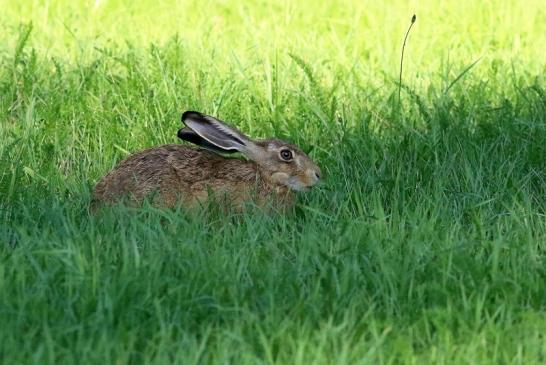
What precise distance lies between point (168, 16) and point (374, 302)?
4.93 metres

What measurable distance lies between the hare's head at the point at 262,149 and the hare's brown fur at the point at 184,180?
0.05 meters

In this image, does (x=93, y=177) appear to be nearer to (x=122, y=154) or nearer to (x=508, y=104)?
(x=122, y=154)

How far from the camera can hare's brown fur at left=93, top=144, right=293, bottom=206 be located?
562 cm

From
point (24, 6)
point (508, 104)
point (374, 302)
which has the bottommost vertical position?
point (374, 302)

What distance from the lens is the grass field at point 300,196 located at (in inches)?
157

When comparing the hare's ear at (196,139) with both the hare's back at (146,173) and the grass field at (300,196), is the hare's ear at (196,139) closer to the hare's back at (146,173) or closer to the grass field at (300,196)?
the hare's back at (146,173)

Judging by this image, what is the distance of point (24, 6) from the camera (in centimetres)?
900

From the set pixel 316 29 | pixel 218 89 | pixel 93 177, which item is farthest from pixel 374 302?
pixel 316 29

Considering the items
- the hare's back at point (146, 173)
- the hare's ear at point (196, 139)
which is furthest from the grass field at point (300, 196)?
the hare's ear at point (196, 139)

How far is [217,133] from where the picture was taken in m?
5.99

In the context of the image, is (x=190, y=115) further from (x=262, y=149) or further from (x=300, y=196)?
(x=300, y=196)

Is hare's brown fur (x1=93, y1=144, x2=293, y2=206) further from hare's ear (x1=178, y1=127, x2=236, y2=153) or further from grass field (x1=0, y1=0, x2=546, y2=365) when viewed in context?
grass field (x1=0, y1=0, x2=546, y2=365)

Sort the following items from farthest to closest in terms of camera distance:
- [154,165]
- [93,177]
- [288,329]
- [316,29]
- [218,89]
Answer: [316,29], [218,89], [93,177], [154,165], [288,329]

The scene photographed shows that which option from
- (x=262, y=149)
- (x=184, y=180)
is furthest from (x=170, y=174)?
(x=262, y=149)
